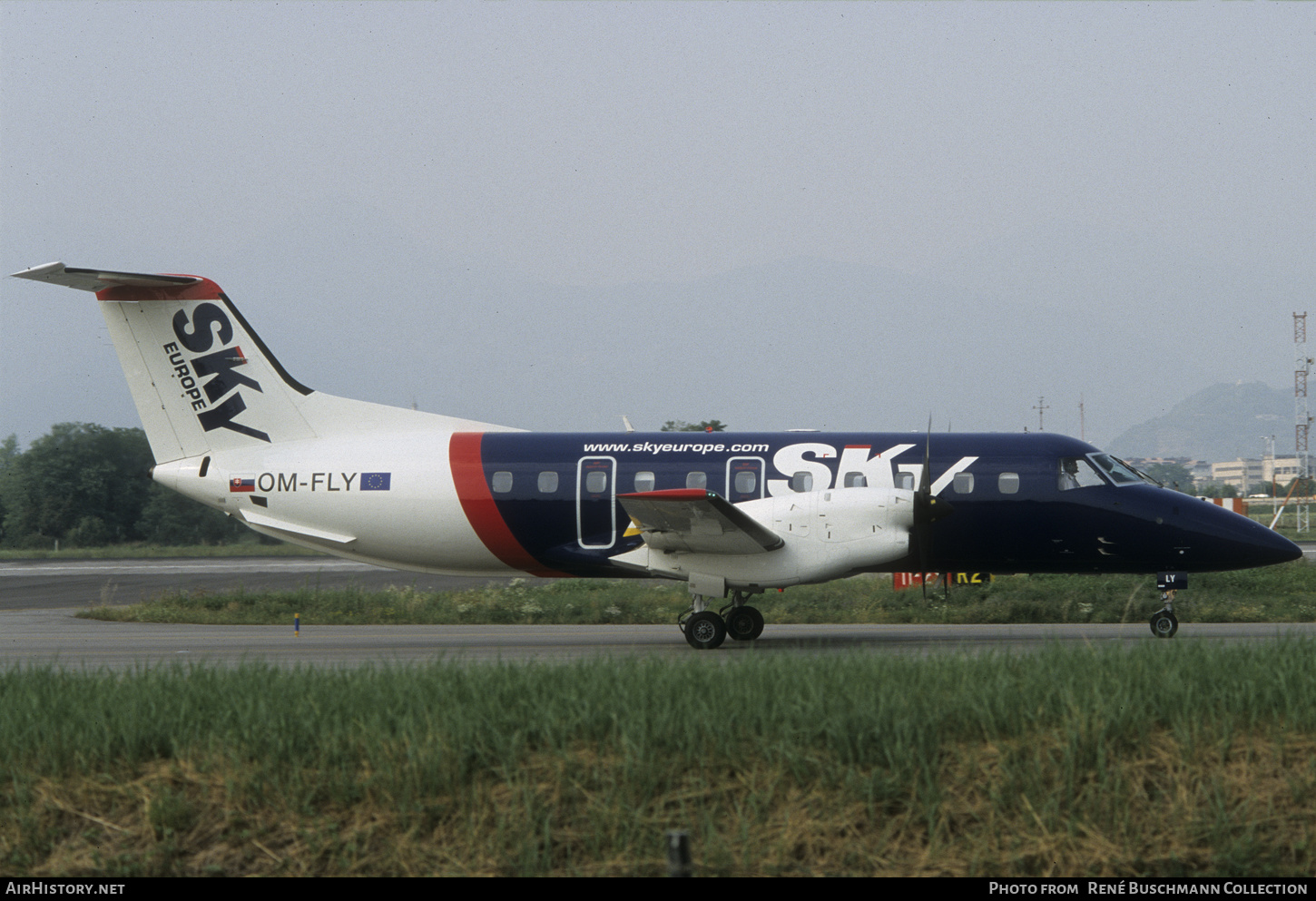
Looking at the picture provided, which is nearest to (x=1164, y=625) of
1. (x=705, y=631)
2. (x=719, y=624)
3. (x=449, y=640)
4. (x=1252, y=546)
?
(x=1252, y=546)

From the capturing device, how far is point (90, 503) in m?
53.7

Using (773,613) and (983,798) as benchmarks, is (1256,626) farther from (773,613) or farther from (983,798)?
(983,798)

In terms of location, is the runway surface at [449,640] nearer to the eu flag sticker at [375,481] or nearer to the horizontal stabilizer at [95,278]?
the eu flag sticker at [375,481]

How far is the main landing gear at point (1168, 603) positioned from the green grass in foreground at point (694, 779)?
311 inches

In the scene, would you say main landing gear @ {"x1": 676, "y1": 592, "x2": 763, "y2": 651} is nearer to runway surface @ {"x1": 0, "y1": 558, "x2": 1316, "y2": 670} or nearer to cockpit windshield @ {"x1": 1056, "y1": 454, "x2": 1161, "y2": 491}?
runway surface @ {"x1": 0, "y1": 558, "x2": 1316, "y2": 670}

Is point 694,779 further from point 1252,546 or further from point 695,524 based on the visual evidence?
point 1252,546

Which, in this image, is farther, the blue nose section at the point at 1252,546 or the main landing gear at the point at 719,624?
the blue nose section at the point at 1252,546

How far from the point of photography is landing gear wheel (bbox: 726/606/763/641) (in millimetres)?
14938

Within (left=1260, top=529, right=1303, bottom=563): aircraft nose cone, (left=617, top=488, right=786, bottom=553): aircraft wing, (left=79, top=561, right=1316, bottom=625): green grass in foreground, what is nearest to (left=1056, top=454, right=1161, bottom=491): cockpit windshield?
(left=1260, top=529, right=1303, bottom=563): aircraft nose cone

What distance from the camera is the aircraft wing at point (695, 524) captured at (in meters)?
13.3

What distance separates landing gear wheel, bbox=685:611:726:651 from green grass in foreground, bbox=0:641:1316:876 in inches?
264

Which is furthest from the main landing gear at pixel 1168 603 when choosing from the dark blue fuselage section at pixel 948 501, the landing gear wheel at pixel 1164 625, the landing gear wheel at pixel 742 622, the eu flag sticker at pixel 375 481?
the eu flag sticker at pixel 375 481

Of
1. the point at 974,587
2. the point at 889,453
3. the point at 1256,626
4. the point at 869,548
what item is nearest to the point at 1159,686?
the point at 869,548

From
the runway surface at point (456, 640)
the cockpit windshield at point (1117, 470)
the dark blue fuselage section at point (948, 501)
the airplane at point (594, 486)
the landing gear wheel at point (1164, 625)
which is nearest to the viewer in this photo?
the runway surface at point (456, 640)
